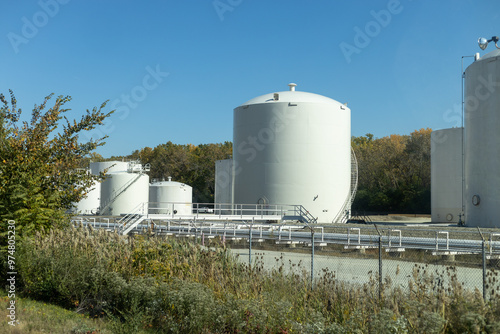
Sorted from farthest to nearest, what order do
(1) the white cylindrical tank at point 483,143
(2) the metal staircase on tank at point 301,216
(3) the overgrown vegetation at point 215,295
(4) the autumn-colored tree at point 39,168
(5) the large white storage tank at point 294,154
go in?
(5) the large white storage tank at point 294,154, (2) the metal staircase on tank at point 301,216, (1) the white cylindrical tank at point 483,143, (4) the autumn-colored tree at point 39,168, (3) the overgrown vegetation at point 215,295

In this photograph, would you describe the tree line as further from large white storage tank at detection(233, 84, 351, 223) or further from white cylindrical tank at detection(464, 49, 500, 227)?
white cylindrical tank at detection(464, 49, 500, 227)

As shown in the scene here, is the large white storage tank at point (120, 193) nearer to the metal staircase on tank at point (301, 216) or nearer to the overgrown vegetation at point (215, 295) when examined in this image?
the metal staircase on tank at point (301, 216)

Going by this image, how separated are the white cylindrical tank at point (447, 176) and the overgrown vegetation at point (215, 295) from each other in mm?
31412

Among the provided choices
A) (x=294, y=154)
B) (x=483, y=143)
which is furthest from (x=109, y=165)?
(x=483, y=143)

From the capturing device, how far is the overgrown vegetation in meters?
6.44

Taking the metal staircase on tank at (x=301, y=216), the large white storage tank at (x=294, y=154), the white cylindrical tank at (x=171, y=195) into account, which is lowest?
the metal staircase on tank at (x=301, y=216)

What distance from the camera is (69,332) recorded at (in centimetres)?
789

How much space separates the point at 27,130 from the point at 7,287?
4564 mm

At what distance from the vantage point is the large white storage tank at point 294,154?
35.1 metres

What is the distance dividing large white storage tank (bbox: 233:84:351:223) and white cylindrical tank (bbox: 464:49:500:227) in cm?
938

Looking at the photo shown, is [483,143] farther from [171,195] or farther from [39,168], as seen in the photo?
[171,195]

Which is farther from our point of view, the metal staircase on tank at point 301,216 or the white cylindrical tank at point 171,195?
the white cylindrical tank at point 171,195

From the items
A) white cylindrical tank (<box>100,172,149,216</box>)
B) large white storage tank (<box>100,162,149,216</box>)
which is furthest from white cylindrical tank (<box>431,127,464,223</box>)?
white cylindrical tank (<box>100,172,149,216</box>)

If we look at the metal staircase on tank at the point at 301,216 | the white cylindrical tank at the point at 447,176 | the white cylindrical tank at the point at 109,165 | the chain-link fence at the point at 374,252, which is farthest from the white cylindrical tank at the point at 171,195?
the chain-link fence at the point at 374,252
